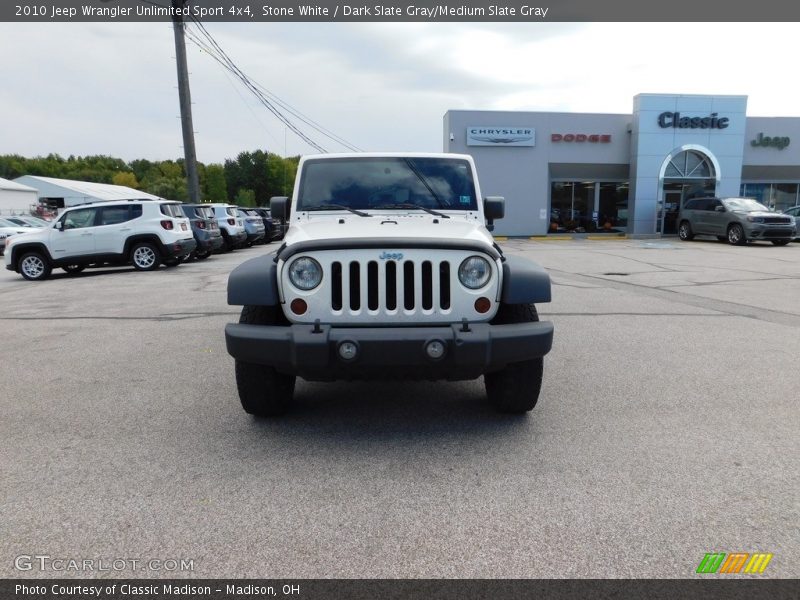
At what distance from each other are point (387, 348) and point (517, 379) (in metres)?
1.07

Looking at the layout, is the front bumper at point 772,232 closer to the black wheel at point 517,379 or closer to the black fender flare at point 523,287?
the black wheel at point 517,379

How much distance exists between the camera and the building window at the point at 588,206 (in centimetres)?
3073

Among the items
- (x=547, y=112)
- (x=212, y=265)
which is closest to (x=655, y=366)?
(x=212, y=265)

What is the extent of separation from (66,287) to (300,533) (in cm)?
1165

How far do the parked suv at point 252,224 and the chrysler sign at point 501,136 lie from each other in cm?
1049

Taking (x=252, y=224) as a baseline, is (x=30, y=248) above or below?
below

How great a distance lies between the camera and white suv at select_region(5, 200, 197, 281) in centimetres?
1457

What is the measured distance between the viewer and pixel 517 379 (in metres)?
4.03

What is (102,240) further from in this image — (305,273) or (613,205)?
(613,205)

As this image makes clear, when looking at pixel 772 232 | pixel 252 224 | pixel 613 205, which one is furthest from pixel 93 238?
pixel 613 205

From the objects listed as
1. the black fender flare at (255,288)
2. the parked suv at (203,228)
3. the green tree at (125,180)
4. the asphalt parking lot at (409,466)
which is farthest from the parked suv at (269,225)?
the green tree at (125,180)

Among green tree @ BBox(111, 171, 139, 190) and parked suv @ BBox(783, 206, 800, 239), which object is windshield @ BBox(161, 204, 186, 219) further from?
green tree @ BBox(111, 171, 139, 190)

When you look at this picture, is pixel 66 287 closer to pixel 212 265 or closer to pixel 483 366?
pixel 212 265

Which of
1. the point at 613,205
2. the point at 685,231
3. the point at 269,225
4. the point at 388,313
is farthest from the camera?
the point at 613,205
